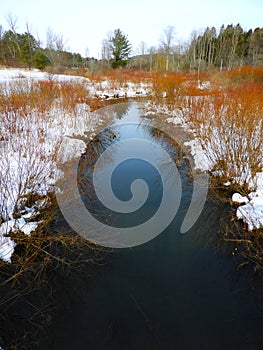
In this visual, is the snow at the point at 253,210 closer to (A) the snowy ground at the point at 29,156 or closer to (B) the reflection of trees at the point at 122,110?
(A) the snowy ground at the point at 29,156

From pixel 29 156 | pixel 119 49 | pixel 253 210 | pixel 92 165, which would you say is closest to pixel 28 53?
pixel 119 49

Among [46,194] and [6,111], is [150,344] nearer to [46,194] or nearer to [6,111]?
[46,194]

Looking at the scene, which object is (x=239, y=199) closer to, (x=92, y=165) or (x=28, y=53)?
(x=92, y=165)

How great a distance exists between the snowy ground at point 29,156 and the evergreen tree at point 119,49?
26.4m

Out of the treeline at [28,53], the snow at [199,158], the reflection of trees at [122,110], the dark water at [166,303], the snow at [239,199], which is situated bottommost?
the dark water at [166,303]

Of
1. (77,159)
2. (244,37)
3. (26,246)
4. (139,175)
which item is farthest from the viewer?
(244,37)

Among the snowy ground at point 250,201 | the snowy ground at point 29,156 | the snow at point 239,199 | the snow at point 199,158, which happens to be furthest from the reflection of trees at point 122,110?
the snow at point 239,199

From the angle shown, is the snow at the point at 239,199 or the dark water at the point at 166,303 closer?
the dark water at the point at 166,303

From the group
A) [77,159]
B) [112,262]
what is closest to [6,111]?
[77,159]

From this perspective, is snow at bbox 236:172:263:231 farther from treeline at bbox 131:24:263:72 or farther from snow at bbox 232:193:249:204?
treeline at bbox 131:24:263:72

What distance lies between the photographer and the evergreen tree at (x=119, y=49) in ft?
101

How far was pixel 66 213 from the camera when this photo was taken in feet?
11.9

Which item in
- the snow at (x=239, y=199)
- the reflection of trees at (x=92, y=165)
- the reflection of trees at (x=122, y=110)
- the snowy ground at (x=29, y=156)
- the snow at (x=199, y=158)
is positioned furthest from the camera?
the reflection of trees at (x=122, y=110)

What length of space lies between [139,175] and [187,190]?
1228 millimetres
